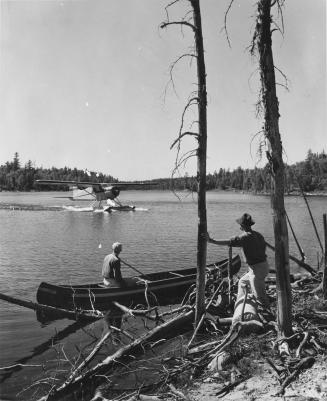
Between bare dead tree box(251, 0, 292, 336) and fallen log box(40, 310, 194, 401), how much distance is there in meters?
2.68

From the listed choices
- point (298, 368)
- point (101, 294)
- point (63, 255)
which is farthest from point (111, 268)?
point (63, 255)

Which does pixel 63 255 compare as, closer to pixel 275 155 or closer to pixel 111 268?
pixel 111 268

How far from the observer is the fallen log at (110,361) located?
694 cm

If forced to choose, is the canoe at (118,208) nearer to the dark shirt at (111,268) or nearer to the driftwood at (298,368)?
the dark shirt at (111,268)

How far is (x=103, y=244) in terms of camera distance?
A: 35688 mm

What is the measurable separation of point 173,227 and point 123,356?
39.7 meters

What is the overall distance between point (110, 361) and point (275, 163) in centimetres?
479

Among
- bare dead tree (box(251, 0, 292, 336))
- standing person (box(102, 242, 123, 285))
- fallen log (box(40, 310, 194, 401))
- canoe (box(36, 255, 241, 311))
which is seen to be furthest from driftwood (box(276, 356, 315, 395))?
standing person (box(102, 242, 123, 285))

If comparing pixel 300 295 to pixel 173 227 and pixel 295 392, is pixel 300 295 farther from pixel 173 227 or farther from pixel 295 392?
pixel 173 227

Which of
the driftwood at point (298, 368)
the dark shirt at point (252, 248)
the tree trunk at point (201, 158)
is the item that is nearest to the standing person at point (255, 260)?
the dark shirt at point (252, 248)

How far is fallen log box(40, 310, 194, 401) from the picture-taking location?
22.8ft

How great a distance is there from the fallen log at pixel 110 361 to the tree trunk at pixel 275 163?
269cm

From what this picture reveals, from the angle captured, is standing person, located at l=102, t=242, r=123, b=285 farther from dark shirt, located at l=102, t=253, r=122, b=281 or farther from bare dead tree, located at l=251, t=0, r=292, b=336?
bare dead tree, located at l=251, t=0, r=292, b=336

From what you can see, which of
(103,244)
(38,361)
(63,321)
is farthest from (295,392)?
(103,244)
